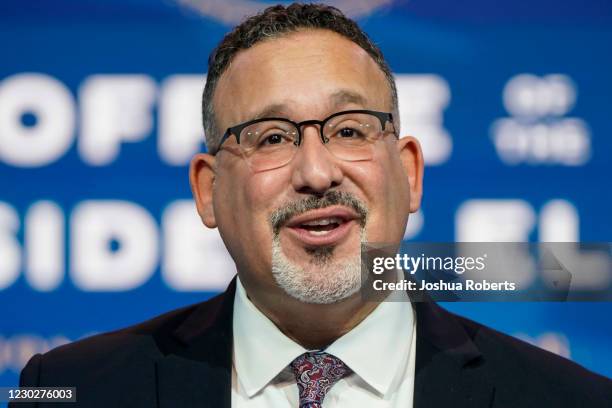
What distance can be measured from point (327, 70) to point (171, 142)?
1.01 metres

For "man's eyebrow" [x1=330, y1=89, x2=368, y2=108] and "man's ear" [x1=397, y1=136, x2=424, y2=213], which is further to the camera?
"man's ear" [x1=397, y1=136, x2=424, y2=213]

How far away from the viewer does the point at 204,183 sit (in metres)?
2.14

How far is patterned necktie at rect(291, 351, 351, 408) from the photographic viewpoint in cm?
186

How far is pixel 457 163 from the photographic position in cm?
278

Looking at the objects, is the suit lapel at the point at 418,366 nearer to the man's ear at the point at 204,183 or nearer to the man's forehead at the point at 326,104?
the man's ear at the point at 204,183

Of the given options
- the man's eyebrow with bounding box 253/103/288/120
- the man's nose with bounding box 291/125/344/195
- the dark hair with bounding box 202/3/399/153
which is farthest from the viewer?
the dark hair with bounding box 202/3/399/153

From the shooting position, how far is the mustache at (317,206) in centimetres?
180

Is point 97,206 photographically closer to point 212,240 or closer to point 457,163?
point 212,240

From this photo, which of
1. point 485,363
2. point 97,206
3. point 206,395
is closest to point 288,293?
point 206,395

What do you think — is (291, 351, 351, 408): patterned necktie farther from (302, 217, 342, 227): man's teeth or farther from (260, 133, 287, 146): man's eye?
(260, 133, 287, 146): man's eye

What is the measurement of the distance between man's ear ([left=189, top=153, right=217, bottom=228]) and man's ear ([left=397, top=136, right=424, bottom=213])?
450mm

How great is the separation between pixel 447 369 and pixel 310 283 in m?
0.34

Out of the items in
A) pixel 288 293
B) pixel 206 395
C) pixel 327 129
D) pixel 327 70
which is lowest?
pixel 206 395

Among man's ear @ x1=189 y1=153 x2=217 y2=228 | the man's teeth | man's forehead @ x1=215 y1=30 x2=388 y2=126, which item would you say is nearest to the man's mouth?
the man's teeth
